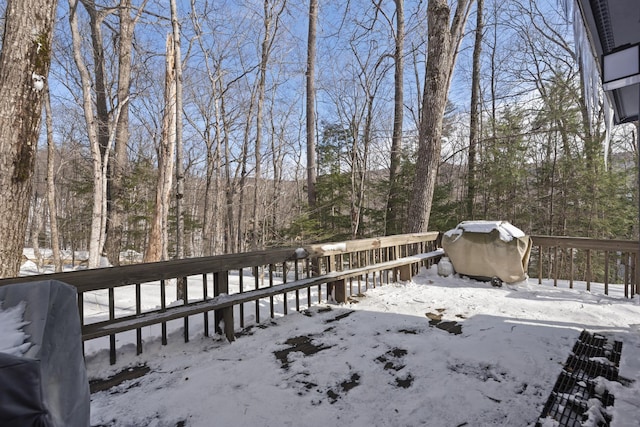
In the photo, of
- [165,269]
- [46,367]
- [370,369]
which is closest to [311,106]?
[165,269]

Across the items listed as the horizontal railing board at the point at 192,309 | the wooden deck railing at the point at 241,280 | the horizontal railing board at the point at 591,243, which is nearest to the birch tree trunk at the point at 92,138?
the wooden deck railing at the point at 241,280

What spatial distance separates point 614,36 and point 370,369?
293 cm

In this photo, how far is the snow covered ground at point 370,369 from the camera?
5.66 feet

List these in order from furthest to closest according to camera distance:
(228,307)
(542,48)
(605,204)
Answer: (542,48) < (605,204) < (228,307)

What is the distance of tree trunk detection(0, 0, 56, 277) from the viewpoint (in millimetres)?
2686

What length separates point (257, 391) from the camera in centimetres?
194

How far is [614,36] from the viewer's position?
7.29 feet

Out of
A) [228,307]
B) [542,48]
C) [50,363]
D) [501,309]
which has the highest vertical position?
[542,48]

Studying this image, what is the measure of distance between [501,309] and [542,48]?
1292cm

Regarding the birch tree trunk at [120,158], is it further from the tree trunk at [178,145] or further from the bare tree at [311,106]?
the bare tree at [311,106]

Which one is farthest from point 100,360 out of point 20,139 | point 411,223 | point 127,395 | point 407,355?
point 411,223

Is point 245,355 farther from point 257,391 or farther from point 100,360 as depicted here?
point 100,360

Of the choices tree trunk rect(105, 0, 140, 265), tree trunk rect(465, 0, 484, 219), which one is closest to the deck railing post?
tree trunk rect(105, 0, 140, 265)

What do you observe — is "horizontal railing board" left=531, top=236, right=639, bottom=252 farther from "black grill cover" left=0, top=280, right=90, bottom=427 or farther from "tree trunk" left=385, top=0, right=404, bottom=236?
"black grill cover" left=0, top=280, right=90, bottom=427
